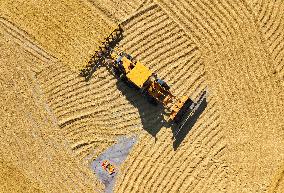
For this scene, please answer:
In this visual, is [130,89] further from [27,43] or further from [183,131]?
[27,43]

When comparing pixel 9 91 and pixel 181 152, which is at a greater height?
pixel 181 152

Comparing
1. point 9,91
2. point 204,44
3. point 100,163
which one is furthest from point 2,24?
point 204,44

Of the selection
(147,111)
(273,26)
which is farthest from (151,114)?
(273,26)

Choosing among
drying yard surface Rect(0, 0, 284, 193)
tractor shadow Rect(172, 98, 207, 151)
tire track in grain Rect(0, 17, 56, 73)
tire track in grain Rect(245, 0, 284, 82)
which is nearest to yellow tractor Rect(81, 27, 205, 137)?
tractor shadow Rect(172, 98, 207, 151)

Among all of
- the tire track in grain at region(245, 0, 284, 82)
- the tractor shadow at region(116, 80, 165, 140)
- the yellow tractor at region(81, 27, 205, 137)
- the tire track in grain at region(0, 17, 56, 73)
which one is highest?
the tire track in grain at region(245, 0, 284, 82)

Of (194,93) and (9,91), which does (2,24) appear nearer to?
(9,91)

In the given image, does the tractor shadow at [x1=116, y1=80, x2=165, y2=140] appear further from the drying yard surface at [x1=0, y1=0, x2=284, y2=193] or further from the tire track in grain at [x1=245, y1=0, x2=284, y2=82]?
the tire track in grain at [x1=245, y1=0, x2=284, y2=82]

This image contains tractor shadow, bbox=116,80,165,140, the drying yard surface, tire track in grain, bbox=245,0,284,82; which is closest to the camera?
the drying yard surface
